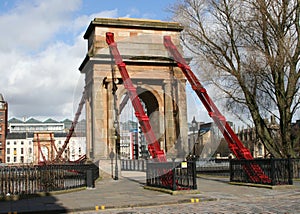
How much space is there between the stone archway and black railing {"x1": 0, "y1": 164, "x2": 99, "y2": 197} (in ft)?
27.2

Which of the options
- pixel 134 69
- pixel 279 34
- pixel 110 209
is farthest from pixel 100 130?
pixel 110 209

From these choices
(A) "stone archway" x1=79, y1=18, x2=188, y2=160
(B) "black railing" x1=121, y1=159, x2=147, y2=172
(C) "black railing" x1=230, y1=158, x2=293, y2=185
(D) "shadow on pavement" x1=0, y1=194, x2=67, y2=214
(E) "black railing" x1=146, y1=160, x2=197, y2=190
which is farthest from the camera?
(B) "black railing" x1=121, y1=159, x2=147, y2=172

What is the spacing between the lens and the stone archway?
2555cm

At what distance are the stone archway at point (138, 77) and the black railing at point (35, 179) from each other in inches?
326

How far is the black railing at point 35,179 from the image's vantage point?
47.5 ft

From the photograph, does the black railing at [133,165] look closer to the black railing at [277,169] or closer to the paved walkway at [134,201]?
the black railing at [277,169]

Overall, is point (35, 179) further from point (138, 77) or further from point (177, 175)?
point (138, 77)

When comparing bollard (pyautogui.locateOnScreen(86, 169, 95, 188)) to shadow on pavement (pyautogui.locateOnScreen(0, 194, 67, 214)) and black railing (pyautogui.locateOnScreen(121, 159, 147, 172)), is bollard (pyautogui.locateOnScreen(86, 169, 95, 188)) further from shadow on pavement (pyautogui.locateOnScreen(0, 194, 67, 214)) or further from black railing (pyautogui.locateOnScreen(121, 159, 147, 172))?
black railing (pyautogui.locateOnScreen(121, 159, 147, 172))

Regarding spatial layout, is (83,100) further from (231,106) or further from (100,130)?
(231,106)

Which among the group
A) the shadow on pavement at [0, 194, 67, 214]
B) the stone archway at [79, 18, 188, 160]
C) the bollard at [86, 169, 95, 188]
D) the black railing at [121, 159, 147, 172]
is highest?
the stone archway at [79, 18, 188, 160]

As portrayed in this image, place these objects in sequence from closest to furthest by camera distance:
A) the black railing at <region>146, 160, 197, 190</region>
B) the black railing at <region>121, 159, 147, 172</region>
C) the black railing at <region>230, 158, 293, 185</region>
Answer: the black railing at <region>146, 160, 197, 190</region> < the black railing at <region>230, 158, 293, 185</region> < the black railing at <region>121, 159, 147, 172</region>

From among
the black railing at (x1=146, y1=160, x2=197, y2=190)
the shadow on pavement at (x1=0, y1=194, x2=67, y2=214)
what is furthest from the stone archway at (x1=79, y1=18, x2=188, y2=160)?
the shadow on pavement at (x1=0, y1=194, x2=67, y2=214)

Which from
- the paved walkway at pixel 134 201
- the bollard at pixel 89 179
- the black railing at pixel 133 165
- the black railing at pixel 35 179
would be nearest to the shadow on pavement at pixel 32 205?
the paved walkway at pixel 134 201

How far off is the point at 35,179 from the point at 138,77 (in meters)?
12.9
